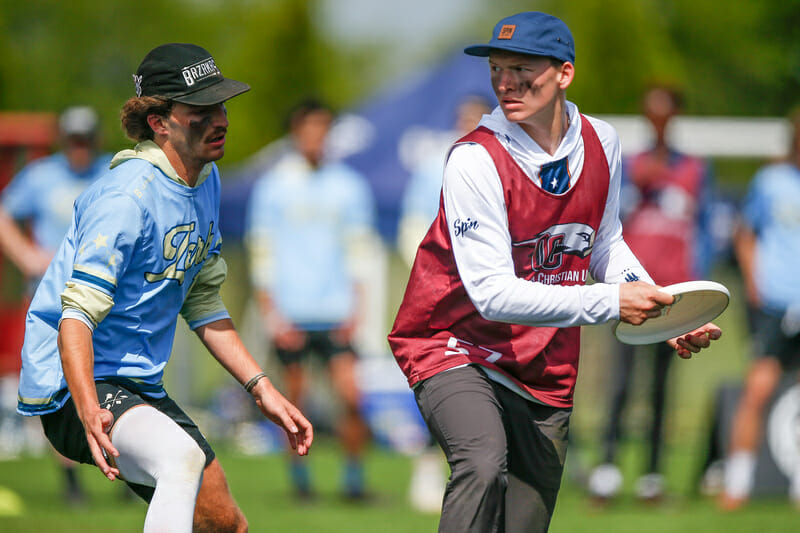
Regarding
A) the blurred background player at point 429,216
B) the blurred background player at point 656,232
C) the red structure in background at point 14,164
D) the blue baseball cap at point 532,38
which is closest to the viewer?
the blue baseball cap at point 532,38

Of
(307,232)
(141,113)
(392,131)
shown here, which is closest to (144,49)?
(392,131)

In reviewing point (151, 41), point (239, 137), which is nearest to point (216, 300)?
point (239, 137)

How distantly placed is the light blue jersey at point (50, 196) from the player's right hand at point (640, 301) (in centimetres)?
573

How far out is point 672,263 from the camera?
8.30 m

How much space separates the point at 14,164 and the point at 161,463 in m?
10.4

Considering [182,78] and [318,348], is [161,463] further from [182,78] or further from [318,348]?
[318,348]

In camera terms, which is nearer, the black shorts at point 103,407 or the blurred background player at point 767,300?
the black shorts at point 103,407

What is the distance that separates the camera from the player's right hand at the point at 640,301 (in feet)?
13.0

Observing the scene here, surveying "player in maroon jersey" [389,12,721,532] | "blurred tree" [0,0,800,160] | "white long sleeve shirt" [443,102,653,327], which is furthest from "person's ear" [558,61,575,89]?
"blurred tree" [0,0,800,160]

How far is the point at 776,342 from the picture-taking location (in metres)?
8.44

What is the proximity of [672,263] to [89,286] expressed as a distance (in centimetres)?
537

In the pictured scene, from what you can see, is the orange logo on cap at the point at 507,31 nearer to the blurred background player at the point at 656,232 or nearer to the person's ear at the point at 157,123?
the person's ear at the point at 157,123

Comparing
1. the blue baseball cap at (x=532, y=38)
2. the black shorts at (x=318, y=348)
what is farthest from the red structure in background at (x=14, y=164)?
the blue baseball cap at (x=532, y=38)

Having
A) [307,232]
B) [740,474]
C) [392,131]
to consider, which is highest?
[392,131]
